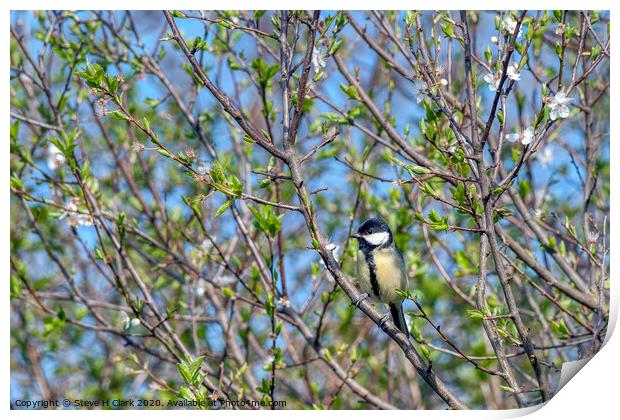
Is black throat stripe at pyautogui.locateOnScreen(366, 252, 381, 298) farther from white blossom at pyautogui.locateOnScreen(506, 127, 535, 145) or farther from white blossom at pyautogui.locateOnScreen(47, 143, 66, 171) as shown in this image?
white blossom at pyautogui.locateOnScreen(47, 143, 66, 171)

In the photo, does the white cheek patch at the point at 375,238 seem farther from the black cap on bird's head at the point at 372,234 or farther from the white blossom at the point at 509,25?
the white blossom at the point at 509,25

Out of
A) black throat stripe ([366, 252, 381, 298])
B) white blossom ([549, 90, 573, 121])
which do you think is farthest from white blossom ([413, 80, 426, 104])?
black throat stripe ([366, 252, 381, 298])

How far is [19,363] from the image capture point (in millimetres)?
2707

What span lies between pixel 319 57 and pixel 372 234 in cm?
65

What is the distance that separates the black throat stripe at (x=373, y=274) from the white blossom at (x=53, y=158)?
3.16 ft

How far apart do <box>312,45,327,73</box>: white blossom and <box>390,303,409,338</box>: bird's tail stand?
799 mm

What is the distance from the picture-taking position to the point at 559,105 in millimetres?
1618

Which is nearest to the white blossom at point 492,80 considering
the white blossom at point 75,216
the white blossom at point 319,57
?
the white blossom at point 319,57

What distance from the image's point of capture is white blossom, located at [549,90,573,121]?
1.61m

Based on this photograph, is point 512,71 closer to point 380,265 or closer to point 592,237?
point 592,237

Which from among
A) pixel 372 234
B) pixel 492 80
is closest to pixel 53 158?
pixel 372 234
